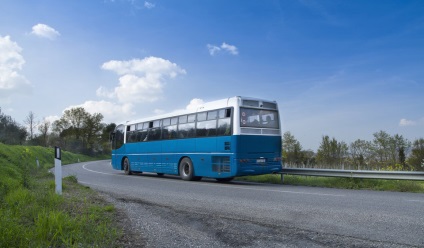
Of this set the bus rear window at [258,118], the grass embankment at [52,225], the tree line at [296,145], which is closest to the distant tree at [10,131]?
the tree line at [296,145]

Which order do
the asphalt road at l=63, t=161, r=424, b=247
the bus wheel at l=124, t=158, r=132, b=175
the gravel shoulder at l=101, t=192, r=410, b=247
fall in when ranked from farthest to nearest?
the bus wheel at l=124, t=158, r=132, b=175
the asphalt road at l=63, t=161, r=424, b=247
the gravel shoulder at l=101, t=192, r=410, b=247

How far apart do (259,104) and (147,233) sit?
419 inches

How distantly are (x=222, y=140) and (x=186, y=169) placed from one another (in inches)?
129

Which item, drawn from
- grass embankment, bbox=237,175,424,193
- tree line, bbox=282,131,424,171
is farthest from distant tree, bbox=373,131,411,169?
grass embankment, bbox=237,175,424,193

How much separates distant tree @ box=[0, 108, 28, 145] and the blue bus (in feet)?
89.6

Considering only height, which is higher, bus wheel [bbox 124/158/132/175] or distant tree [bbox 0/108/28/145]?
distant tree [bbox 0/108/28/145]

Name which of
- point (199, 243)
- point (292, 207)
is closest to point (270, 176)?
point (292, 207)

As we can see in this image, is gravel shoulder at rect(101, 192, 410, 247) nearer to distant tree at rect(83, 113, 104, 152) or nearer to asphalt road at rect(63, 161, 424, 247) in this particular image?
asphalt road at rect(63, 161, 424, 247)

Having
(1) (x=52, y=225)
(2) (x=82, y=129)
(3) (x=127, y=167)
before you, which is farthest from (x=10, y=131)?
(1) (x=52, y=225)

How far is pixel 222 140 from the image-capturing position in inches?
581

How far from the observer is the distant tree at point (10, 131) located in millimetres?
38956

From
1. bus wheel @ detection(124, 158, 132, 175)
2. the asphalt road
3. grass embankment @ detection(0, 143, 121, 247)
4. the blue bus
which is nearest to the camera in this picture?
grass embankment @ detection(0, 143, 121, 247)

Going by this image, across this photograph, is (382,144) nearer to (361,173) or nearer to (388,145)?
(388,145)

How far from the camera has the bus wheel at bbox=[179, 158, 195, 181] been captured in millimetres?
16562
